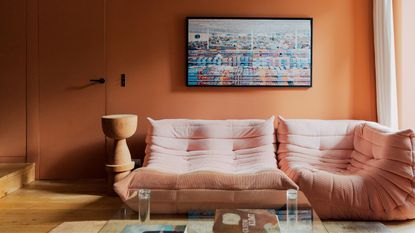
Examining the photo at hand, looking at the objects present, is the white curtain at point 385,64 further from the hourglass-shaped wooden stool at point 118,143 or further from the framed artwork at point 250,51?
the hourglass-shaped wooden stool at point 118,143

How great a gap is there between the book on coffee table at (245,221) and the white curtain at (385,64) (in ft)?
6.50

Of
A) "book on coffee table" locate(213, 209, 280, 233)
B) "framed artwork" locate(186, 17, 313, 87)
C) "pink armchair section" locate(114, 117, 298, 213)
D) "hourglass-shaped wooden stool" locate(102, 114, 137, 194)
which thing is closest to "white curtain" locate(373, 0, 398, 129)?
"framed artwork" locate(186, 17, 313, 87)

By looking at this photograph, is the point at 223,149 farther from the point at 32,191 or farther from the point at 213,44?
the point at 32,191

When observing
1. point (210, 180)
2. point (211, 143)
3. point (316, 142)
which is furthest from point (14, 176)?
point (316, 142)

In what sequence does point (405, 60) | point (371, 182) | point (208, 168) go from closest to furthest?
point (371, 182) → point (208, 168) → point (405, 60)

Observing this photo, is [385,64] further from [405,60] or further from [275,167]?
[275,167]

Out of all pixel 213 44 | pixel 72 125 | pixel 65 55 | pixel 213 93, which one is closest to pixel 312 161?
pixel 213 93

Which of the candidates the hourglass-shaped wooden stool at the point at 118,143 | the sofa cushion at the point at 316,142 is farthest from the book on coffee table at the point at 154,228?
the sofa cushion at the point at 316,142

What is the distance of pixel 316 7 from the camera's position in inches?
141

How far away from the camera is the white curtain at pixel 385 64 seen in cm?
324

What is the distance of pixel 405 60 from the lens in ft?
10.4

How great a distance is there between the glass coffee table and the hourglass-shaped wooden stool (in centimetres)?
121

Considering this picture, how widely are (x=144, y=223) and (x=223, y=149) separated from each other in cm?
150

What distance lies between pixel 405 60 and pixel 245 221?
2.32 m
